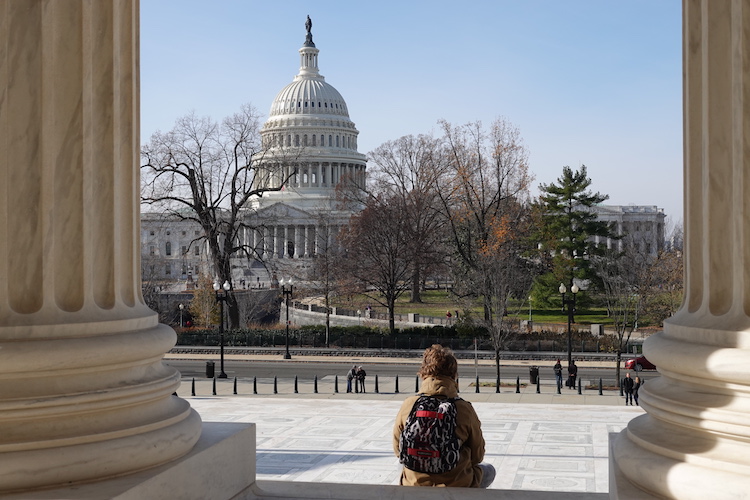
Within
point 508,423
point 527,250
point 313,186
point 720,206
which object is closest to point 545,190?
point 527,250

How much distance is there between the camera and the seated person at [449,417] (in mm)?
5715

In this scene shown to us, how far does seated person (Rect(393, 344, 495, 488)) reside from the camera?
571 centimetres

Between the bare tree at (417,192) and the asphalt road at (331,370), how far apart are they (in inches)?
505

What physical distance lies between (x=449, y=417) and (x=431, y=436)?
0.55 ft

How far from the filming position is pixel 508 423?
20.2 m

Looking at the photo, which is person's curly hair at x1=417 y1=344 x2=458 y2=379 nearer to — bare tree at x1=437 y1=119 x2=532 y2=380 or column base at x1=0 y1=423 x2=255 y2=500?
column base at x1=0 y1=423 x2=255 y2=500

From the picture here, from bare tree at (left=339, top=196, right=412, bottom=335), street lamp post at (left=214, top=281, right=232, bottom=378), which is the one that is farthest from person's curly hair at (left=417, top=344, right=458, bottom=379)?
bare tree at (left=339, top=196, right=412, bottom=335)

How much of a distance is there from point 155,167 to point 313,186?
93.8 meters

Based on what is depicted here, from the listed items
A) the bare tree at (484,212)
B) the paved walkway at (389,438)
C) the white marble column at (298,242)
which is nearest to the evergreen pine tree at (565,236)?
the bare tree at (484,212)

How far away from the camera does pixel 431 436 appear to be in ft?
18.6

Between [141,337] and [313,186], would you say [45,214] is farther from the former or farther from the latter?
[313,186]

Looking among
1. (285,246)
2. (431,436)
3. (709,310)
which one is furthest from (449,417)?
(285,246)

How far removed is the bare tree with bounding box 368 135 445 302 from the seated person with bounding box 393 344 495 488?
158 feet

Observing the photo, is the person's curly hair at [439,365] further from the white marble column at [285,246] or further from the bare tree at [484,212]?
the white marble column at [285,246]
